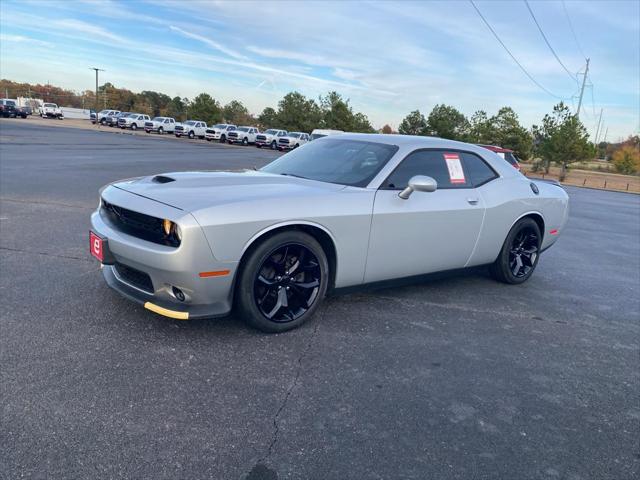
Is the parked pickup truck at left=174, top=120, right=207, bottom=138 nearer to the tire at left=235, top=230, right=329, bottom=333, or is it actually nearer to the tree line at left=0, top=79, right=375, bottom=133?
the tree line at left=0, top=79, right=375, bottom=133

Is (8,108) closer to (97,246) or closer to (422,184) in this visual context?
(97,246)

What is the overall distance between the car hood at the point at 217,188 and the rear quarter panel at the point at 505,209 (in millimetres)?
1750

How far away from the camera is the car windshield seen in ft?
13.1

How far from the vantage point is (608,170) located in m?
70.9

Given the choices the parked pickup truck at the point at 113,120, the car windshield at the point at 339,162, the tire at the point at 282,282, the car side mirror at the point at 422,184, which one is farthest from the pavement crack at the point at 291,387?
the parked pickup truck at the point at 113,120

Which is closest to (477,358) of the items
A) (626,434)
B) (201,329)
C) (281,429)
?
(626,434)

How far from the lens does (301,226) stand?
347cm

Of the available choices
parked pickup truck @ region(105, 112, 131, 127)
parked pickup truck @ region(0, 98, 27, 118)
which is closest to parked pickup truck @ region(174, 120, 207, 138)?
parked pickup truck @ region(105, 112, 131, 127)

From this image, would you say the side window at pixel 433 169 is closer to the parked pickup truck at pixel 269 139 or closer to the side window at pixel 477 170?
the side window at pixel 477 170

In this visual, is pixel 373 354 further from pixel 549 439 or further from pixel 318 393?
pixel 549 439

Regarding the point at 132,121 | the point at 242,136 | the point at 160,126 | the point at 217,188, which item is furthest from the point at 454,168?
the point at 132,121

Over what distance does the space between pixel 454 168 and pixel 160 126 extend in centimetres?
4771

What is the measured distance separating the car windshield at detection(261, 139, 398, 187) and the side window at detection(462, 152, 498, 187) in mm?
950

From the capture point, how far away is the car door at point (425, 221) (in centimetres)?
388
